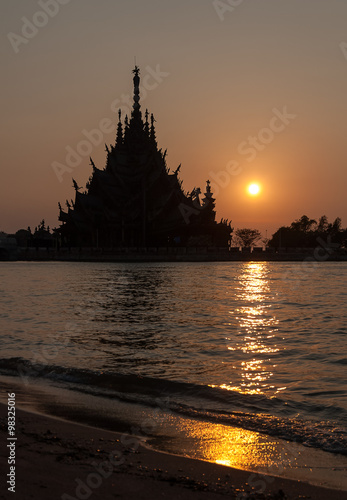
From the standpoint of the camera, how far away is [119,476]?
502 centimetres

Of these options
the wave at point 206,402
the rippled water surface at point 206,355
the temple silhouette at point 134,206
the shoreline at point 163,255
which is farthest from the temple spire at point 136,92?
the wave at point 206,402

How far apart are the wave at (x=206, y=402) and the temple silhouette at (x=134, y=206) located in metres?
86.2

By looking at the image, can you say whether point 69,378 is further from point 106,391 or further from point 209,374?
point 209,374

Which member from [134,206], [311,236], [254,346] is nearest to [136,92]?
[134,206]

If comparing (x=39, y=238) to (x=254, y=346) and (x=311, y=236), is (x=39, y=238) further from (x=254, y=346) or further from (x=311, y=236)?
(x=254, y=346)

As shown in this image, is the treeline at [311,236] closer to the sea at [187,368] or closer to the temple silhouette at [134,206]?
the temple silhouette at [134,206]

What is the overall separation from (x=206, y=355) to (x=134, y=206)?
85639 millimetres

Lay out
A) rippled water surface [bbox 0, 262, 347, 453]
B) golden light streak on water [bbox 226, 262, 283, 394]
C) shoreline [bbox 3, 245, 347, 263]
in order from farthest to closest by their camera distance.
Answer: shoreline [bbox 3, 245, 347, 263] < golden light streak on water [bbox 226, 262, 283, 394] < rippled water surface [bbox 0, 262, 347, 453]

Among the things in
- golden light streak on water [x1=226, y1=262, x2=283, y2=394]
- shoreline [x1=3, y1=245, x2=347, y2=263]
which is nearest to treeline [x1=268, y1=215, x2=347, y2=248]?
shoreline [x1=3, y1=245, x2=347, y2=263]

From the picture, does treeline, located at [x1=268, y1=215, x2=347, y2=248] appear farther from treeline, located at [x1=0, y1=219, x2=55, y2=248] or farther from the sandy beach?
the sandy beach

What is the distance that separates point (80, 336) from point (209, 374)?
6.61 meters

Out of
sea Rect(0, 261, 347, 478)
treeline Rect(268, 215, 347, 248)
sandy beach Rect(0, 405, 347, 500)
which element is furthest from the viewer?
treeline Rect(268, 215, 347, 248)

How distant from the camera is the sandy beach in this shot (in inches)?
182

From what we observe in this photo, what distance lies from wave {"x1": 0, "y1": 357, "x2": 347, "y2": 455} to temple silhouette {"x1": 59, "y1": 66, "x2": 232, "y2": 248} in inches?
3394
